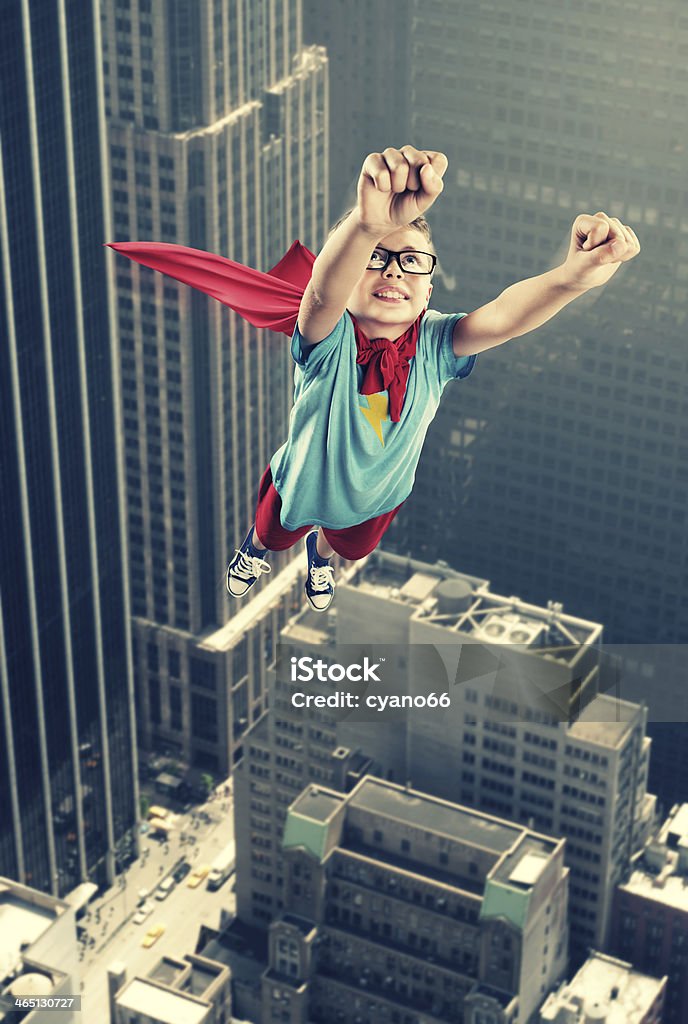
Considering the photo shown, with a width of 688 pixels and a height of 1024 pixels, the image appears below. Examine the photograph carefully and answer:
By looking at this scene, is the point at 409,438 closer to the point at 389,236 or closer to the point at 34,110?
the point at 389,236

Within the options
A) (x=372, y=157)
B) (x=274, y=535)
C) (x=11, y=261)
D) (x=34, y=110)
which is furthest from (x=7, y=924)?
(x=372, y=157)

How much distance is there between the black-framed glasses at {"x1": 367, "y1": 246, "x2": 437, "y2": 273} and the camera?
53812 millimetres

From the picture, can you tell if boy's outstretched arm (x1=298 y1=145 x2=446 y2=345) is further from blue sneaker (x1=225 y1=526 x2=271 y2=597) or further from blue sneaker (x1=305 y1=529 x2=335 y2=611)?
blue sneaker (x1=305 y1=529 x2=335 y2=611)

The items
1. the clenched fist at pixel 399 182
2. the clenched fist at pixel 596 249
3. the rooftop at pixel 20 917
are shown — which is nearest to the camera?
the clenched fist at pixel 399 182

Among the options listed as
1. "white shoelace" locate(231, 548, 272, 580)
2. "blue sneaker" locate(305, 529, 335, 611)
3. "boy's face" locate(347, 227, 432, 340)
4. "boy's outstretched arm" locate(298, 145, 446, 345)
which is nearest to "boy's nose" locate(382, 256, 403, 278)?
"boy's face" locate(347, 227, 432, 340)

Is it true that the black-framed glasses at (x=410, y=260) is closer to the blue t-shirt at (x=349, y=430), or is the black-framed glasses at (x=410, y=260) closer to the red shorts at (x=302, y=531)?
the blue t-shirt at (x=349, y=430)

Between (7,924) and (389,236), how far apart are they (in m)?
147

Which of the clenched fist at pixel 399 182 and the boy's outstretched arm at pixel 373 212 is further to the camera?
the boy's outstretched arm at pixel 373 212

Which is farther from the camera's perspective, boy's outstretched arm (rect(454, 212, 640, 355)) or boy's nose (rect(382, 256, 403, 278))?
boy's nose (rect(382, 256, 403, 278))

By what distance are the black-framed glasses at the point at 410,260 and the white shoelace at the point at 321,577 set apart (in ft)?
41.0

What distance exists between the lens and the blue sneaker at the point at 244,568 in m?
61.8

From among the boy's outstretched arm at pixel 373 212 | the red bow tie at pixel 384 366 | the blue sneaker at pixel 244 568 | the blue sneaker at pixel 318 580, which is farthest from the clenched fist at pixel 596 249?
the blue sneaker at pixel 244 568

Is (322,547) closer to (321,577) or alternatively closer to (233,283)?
(321,577)

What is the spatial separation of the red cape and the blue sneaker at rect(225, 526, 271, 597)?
8.80 meters
